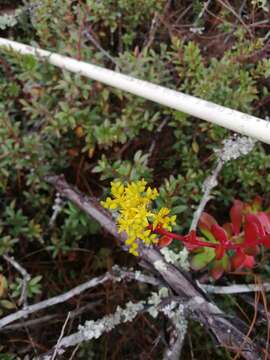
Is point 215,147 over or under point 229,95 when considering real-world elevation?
under

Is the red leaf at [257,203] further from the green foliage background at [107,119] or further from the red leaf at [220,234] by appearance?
the red leaf at [220,234]

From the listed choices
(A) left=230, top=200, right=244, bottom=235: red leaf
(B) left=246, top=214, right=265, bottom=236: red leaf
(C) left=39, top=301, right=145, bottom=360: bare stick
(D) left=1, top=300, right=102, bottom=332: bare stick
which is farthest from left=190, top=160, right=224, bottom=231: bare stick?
(D) left=1, top=300, right=102, bottom=332: bare stick

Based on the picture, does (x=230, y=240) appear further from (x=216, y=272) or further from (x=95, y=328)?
(x=95, y=328)

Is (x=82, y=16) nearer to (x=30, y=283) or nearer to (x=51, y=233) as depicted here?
(x=51, y=233)

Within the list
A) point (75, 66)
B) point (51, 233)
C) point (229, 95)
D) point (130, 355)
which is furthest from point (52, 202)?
point (229, 95)

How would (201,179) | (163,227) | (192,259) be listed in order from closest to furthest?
(163,227), (192,259), (201,179)

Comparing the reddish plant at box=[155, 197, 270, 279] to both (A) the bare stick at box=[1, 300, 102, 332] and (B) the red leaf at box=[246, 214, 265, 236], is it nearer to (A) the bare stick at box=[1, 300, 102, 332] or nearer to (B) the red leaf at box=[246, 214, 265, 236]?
(B) the red leaf at box=[246, 214, 265, 236]

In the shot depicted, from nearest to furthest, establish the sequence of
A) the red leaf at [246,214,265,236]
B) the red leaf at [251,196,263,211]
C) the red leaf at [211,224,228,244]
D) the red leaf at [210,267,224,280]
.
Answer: the red leaf at [246,214,265,236] → the red leaf at [211,224,228,244] → the red leaf at [210,267,224,280] → the red leaf at [251,196,263,211]

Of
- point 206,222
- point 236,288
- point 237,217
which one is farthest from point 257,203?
point 236,288
